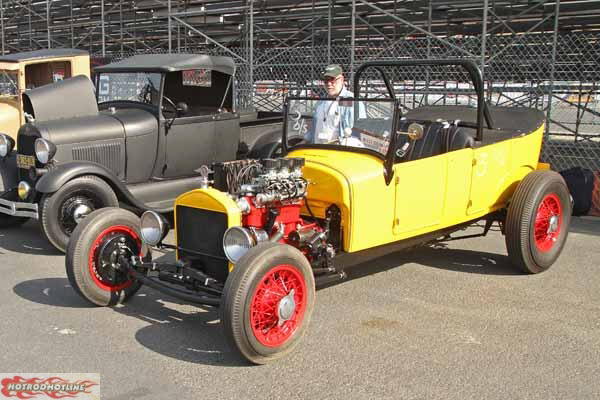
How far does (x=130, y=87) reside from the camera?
7.27 m

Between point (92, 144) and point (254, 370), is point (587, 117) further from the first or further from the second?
point (254, 370)

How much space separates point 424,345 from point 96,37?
1980 centimetres

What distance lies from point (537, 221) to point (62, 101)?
16.2ft

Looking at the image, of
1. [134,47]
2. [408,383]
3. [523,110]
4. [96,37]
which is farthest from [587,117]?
[408,383]

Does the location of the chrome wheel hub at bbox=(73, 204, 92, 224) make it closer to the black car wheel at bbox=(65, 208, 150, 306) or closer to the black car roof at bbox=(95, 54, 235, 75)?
the black car wheel at bbox=(65, 208, 150, 306)

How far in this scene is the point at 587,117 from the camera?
22297mm

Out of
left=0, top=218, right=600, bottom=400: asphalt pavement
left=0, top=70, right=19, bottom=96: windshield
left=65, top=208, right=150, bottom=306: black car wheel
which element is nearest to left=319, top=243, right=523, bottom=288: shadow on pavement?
left=0, top=218, right=600, bottom=400: asphalt pavement

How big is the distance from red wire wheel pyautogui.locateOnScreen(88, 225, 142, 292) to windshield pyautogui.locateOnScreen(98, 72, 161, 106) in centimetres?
293

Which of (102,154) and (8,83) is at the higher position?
(8,83)

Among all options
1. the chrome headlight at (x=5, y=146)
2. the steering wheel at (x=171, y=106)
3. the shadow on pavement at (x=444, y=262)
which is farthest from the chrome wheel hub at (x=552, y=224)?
the chrome headlight at (x=5, y=146)

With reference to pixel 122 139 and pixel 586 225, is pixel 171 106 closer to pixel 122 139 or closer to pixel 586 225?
pixel 122 139

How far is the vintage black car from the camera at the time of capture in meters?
5.89

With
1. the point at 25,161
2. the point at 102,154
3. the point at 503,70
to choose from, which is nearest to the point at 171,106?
the point at 102,154

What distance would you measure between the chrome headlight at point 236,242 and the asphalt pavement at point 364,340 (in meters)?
0.55
